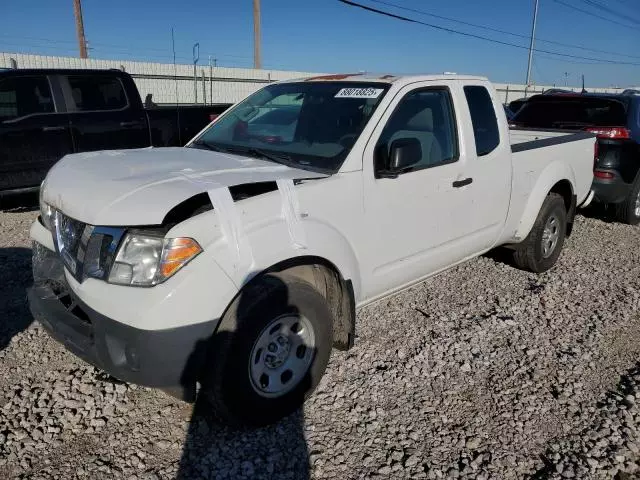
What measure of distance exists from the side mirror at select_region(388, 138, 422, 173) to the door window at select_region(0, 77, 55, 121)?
212 inches

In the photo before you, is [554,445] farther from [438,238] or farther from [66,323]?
[66,323]

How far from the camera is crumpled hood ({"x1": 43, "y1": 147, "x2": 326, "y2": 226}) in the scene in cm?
246

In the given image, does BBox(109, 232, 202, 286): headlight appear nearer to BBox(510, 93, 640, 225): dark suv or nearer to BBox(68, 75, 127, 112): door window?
BBox(68, 75, 127, 112): door window

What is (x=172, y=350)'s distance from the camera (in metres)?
2.42

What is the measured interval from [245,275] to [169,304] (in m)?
0.38

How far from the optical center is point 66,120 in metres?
6.83

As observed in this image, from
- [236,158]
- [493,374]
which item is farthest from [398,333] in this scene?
[236,158]

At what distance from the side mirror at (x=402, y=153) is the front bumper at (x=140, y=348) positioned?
4.81 feet

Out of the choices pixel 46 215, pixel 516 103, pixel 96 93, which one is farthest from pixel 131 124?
pixel 516 103

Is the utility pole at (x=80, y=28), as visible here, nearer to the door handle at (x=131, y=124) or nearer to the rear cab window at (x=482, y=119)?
the door handle at (x=131, y=124)

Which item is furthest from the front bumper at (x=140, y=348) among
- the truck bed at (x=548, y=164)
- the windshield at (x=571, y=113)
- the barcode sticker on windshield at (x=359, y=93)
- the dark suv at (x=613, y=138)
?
the windshield at (x=571, y=113)

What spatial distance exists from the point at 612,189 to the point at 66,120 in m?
7.18

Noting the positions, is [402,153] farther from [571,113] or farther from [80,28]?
[80,28]

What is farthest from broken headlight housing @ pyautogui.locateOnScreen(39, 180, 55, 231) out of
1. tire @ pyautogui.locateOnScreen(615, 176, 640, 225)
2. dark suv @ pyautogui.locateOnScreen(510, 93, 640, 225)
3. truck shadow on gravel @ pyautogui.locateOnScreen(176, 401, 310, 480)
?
tire @ pyautogui.locateOnScreen(615, 176, 640, 225)
